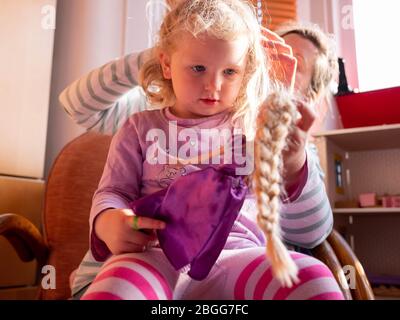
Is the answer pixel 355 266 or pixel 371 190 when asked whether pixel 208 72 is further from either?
pixel 371 190

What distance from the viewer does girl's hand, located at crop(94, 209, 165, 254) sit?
0.38 m

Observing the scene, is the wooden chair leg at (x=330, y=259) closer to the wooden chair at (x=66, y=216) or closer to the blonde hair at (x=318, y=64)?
the blonde hair at (x=318, y=64)

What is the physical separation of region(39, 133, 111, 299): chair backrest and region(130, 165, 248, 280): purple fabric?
55cm

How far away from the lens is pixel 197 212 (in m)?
0.36

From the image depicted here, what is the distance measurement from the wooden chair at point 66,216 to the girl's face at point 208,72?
43cm

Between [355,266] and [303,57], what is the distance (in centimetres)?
45

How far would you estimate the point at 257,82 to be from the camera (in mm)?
535

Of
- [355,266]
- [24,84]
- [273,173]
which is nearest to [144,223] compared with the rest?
[273,173]

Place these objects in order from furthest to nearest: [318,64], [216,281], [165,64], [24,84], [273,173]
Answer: [24,84]
[318,64]
[165,64]
[216,281]
[273,173]

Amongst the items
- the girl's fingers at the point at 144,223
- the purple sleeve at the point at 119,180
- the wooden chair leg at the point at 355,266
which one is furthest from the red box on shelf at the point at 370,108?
the girl's fingers at the point at 144,223

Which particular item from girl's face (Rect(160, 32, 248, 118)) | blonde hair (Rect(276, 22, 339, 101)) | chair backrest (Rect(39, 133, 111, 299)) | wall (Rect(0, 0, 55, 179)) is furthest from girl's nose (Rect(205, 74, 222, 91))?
wall (Rect(0, 0, 55, 179))

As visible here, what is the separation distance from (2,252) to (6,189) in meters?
0.17

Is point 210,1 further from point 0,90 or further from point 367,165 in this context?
point 367,165

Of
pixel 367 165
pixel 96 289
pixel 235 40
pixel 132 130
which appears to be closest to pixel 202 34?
pixel 235 40
